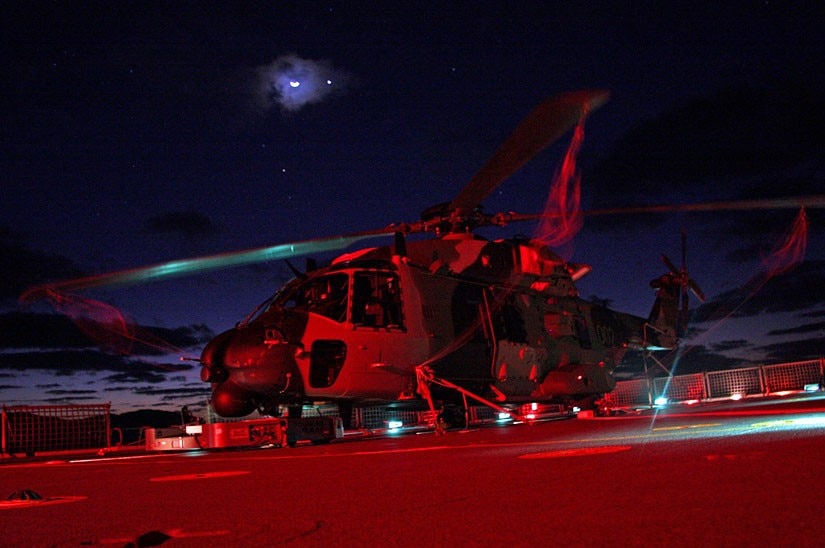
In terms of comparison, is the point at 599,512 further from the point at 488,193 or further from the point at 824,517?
the point at 488,193

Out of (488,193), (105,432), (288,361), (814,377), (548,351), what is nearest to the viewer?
(288,361)

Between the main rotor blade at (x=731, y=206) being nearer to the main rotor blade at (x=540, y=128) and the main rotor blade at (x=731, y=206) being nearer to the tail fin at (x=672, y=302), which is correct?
the main rotor blade at (x=540, y=128)

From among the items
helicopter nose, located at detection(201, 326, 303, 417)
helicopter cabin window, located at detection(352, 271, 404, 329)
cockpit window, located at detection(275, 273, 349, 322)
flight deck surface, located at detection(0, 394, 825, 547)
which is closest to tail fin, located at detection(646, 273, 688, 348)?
helicopter cabin window, located at detection(352, 271, 404, 329)

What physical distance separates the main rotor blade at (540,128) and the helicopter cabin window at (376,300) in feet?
9.26

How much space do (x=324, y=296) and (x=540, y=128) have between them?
16.9ft

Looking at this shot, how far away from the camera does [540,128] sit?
11984 mm

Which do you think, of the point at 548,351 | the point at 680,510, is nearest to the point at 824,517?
the point at 680,510

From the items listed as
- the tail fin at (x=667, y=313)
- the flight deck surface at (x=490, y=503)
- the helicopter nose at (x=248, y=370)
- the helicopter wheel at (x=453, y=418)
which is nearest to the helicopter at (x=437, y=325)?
the helicopter nose at (x=248, y=370)

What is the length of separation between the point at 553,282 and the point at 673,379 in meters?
19.4

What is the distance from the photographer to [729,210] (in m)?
13.7

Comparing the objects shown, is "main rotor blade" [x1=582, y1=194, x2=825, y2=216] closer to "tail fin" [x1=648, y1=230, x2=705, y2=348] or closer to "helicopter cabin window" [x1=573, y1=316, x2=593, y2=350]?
"helicopter cabin window" [x1=573, y1=316, x2=593, y2=350]

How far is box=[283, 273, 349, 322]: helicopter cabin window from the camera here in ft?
44.6

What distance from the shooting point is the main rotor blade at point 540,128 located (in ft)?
38.0

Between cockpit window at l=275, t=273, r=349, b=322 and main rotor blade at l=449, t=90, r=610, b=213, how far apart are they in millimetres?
3407
